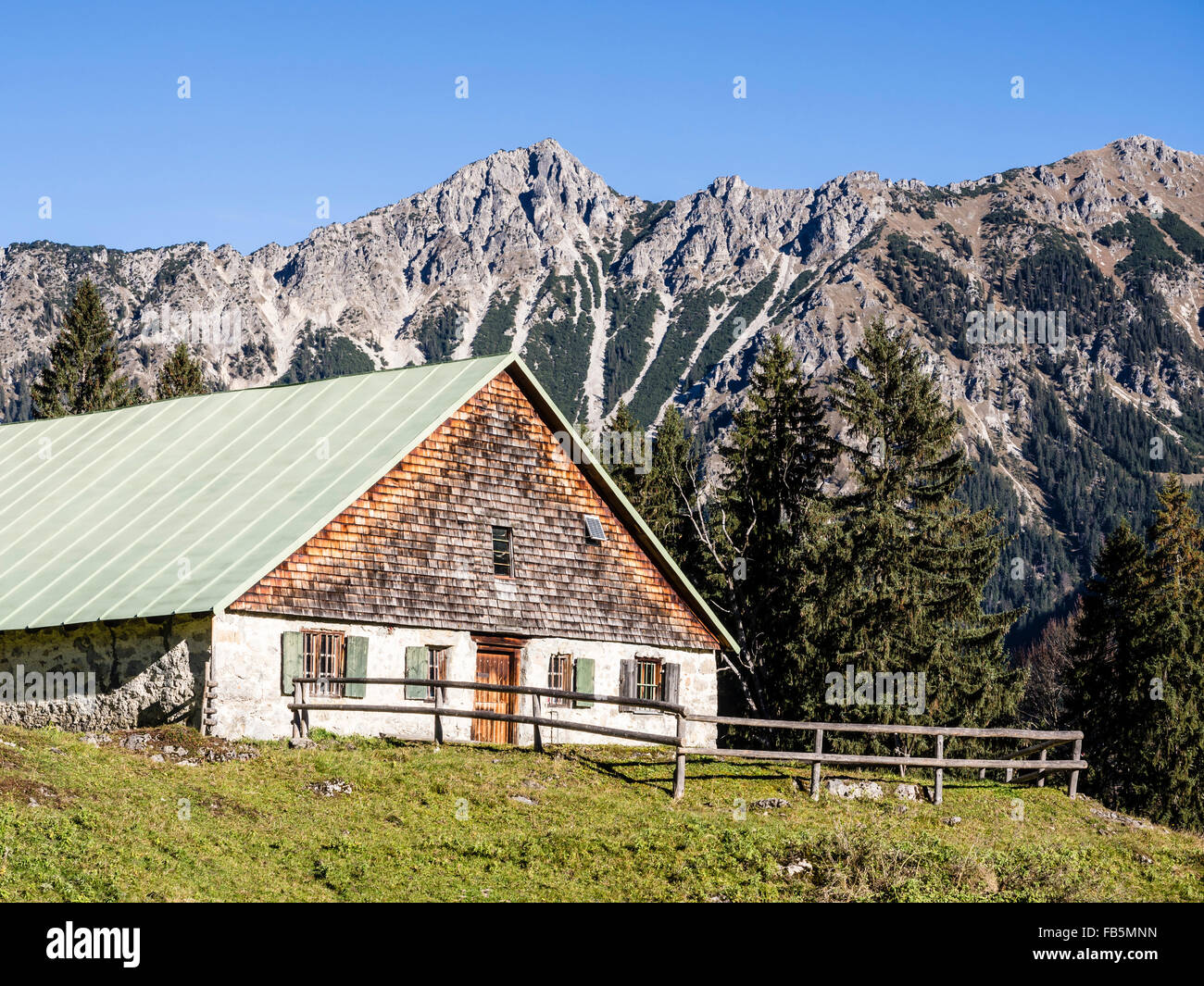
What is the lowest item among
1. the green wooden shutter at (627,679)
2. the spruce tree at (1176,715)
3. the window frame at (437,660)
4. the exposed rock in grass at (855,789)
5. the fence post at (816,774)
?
the spruce tree at (1176,715)

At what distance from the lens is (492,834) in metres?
21.0

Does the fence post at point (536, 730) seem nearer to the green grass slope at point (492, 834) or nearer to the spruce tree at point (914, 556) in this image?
the green grass slope at point (492, 834)

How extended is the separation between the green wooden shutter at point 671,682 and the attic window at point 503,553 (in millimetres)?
4703

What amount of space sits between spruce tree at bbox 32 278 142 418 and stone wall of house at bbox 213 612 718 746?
50459 mm

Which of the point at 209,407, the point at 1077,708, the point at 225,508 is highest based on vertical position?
the point at 209,407

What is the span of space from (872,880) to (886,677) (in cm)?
2810

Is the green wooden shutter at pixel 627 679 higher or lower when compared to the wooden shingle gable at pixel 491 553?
lower

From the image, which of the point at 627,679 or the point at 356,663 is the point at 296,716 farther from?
the point at 627,679

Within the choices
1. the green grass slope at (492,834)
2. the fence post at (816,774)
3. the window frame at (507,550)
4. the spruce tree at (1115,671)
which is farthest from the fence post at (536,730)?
the spruce tree at (1115,671)

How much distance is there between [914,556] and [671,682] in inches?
666

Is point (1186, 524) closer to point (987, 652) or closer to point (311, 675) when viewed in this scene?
point (987, 652)

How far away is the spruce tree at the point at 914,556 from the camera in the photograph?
47031 mm
